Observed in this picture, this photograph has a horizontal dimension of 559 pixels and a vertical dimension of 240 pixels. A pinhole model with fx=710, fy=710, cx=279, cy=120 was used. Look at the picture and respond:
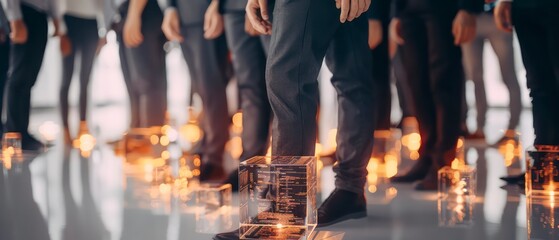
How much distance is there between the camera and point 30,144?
13.2 ft

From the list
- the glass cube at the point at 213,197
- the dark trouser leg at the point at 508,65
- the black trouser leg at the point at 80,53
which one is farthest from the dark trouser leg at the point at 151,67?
the dark trouser leg at the point at 508,65

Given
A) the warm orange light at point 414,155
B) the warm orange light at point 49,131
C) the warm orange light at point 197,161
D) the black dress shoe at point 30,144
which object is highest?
the warm orange light at point 49,131

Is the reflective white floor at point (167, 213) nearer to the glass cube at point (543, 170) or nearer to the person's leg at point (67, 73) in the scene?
the glass cube at point (543, 170)

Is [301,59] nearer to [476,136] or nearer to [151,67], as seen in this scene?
[151,67]

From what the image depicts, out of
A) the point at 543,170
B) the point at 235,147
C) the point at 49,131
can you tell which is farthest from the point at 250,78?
the point at 49,131

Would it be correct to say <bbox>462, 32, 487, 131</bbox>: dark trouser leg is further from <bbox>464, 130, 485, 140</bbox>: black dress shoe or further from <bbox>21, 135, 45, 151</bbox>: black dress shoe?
<bbox>21, 135, 45, 151</bbox>: black dress shoe

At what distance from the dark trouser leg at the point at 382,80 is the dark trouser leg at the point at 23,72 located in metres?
2.02

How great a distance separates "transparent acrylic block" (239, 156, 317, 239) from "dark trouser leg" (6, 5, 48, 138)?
274 cm

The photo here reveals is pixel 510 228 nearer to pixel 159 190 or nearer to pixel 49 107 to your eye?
pixel 159 190

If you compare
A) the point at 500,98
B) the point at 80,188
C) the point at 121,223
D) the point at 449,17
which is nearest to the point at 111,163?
the point at 80,188

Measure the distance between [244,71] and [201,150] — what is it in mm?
776

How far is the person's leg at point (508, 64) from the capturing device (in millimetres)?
4035

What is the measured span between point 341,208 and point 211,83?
102cm

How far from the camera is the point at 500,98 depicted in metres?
9.84
